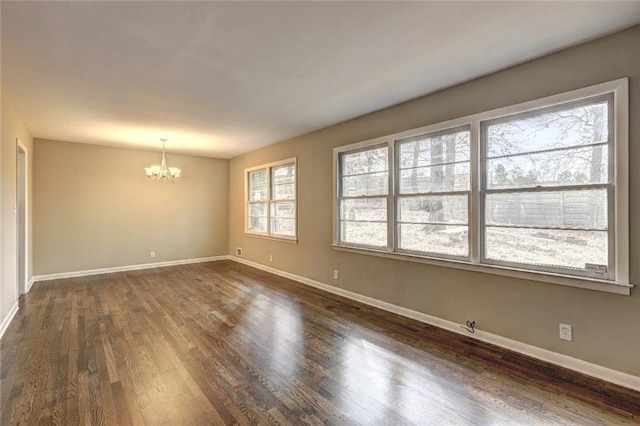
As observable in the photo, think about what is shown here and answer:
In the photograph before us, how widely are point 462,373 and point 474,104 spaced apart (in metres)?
2.54

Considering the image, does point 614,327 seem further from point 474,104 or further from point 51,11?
point 51,11

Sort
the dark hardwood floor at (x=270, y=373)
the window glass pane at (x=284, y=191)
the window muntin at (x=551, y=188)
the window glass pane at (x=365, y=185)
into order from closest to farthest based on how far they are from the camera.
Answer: the dark hardwood floor at (x=270, y=373)
the window muntin at (x=551, y=188)
the window glass pane at (x=365, y=185)
the window glass pane at (x=284, y=191)

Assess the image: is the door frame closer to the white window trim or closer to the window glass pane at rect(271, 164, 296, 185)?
the window glass pane at rect(271, 164, 296, 185)

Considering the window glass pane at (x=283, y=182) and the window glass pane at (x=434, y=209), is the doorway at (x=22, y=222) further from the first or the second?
the window glass pane at (x=434, y=209)

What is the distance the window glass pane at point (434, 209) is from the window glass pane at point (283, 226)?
2.43 metres

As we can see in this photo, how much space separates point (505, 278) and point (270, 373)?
2.30 metres

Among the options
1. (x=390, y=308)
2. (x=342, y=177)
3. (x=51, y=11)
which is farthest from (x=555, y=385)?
(x=51, y=11)

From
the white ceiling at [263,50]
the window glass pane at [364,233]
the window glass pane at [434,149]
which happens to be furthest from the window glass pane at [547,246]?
the white ceiling at [263,50]

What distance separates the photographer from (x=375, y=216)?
4168 millimetres

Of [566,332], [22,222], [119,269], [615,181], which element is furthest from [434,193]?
[119,269]

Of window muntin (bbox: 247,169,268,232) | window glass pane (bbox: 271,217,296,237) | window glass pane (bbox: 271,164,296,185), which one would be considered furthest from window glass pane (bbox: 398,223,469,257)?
window muntin (bbox: 247,169,268,232)

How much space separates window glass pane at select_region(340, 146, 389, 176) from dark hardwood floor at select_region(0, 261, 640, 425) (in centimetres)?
193

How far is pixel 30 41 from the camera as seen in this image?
2.33 m

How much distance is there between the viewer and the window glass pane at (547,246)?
95.0 inches
